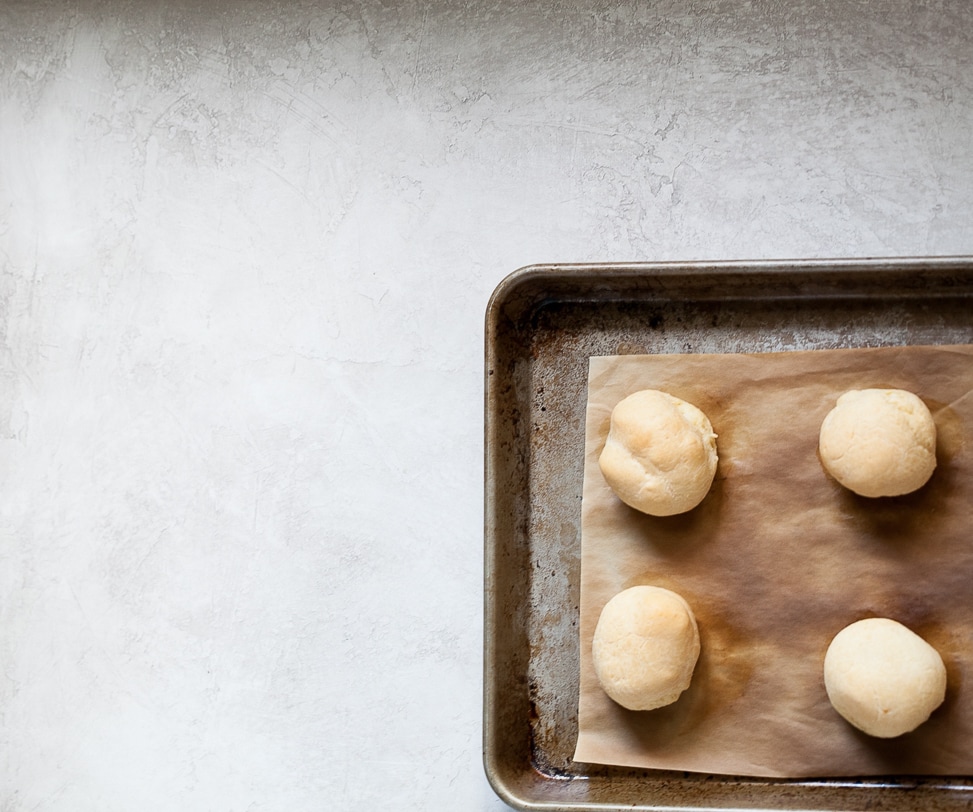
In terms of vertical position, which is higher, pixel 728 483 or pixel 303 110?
pixel 303 110

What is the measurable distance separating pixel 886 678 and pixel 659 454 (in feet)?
1.61

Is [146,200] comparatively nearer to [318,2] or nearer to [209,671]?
[318,2]

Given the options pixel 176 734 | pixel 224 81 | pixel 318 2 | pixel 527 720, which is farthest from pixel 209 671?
pixel 318 2

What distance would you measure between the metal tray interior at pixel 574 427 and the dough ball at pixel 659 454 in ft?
0.34

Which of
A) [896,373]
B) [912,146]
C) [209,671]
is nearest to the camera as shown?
[896,373]

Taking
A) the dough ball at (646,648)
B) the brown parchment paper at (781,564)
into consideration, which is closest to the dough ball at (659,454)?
the brown parchment paper at (781,564)

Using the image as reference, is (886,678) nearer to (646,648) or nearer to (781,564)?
(781,564)

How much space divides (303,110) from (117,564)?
3.28 feet

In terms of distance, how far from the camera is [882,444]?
132 centimetres

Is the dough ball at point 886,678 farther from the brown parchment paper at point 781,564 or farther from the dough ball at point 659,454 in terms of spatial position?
the dough ball at point 659,454

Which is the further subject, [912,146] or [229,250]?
[229,250]

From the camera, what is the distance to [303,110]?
Result: 66.7 inches

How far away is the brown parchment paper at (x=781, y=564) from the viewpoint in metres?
1.39

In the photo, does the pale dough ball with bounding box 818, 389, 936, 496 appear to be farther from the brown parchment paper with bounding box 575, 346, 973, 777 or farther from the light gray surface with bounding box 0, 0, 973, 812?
the light gray surface with bounding box 0, 0, 973, 812
